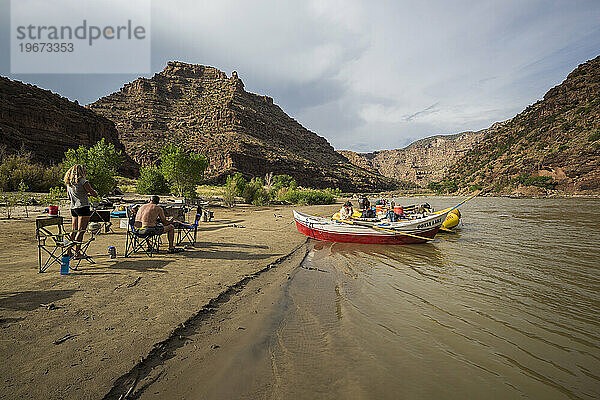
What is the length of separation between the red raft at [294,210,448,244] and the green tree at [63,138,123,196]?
568 inches

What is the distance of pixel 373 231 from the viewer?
11852mm

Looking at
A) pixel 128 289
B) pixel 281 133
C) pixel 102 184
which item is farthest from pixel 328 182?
pixel 128 289

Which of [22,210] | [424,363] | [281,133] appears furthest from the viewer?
[281,133]

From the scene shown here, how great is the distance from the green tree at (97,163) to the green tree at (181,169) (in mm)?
9660

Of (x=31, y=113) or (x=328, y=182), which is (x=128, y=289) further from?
(x=328, y=182)

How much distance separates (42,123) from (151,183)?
1875 inches

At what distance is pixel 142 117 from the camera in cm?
9900

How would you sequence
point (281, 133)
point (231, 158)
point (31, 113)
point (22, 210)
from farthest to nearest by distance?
point (281, 133) < point (231, 158) < point (31, 113) < point (22, 210)

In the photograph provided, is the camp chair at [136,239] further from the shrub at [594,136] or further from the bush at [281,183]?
the shrub at [594,136]

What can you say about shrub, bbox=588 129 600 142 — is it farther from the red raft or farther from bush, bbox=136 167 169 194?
bush, bbox=136 167 169 194

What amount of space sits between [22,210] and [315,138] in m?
150

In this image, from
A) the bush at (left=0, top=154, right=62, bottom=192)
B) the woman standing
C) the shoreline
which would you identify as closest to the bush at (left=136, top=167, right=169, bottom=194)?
the bush at (left=0, top=154, right=62, bottom=192)

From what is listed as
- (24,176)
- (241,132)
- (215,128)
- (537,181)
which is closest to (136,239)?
(24,176)

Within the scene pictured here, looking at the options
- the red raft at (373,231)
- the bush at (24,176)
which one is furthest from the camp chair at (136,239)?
the bush at (24,176)
